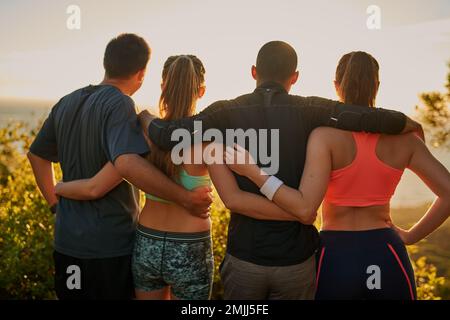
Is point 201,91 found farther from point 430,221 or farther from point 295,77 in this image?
point 430,221

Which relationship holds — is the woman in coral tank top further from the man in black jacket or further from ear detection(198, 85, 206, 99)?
ear detection(198, 85, 206, 99)

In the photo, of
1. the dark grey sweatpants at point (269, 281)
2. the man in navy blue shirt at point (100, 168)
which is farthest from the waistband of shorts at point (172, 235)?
the dark grey sweatpants at point (269, 281)

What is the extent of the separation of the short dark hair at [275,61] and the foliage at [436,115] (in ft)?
19.0

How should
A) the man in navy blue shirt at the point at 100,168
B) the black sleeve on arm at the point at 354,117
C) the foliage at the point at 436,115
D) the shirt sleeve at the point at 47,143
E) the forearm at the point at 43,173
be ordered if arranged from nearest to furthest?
the black sleeve on arm at the point at 354,117 → the man in navy blue shirt at the point at 100,168 → the shirt sleeve at the point at 47,143 → the forearm at the point at 43,173 → the foliage at the point at 436,115

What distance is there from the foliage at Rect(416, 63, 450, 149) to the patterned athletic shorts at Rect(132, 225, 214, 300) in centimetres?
602

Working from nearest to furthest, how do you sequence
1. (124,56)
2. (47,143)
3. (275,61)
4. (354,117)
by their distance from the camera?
(354,117)
(275,61)
(124,56)
(47,143)

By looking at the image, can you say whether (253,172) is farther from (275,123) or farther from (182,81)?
(182,81)

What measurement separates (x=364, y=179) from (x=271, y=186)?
50cm

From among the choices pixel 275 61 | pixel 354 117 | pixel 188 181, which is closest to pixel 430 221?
pixel 354 117

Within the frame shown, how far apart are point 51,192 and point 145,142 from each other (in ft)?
2.97

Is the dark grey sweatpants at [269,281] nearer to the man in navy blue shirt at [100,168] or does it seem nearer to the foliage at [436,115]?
the man in navy blue shirt at [100,168]

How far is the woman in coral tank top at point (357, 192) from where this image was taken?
274 cm

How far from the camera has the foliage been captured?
26.4 ft

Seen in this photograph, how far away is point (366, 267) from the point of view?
112 inches
